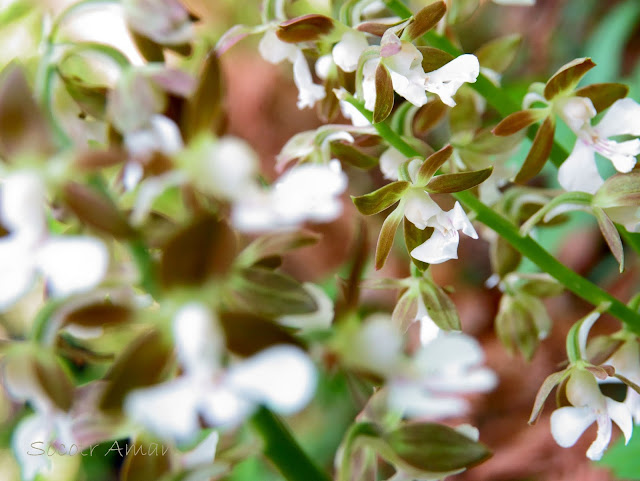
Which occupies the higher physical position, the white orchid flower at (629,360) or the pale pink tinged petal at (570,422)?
the pale pink tinged petal at (570,422)

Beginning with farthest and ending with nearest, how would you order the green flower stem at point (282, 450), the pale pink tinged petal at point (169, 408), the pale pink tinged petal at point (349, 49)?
the pale pink tinged petal at point (349, 49) → the green flower stem at point (282, 450) → the pale pink tinged petal at point (169, 408)

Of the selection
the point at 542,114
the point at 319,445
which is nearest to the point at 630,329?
the point at 542,114

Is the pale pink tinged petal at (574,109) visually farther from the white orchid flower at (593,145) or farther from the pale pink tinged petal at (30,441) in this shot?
the pale pink tinged petal at (30,441)

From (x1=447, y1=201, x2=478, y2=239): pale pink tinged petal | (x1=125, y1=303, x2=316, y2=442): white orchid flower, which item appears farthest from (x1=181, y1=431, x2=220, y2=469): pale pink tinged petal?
(x1=447, y1=201, x2=478, y2=239): pale pink tinged petal

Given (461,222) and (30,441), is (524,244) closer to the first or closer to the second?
(461,222)

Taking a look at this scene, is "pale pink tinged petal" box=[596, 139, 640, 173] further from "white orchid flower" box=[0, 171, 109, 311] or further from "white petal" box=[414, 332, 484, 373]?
"white orchid flower" box=[0, 171, 109, 311]

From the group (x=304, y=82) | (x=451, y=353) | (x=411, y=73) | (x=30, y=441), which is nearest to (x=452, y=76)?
(x=411, y=73)

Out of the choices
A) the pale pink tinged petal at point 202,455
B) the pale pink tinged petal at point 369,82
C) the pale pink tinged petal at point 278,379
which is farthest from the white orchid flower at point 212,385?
the pale pink tinged petal at point 369,82
